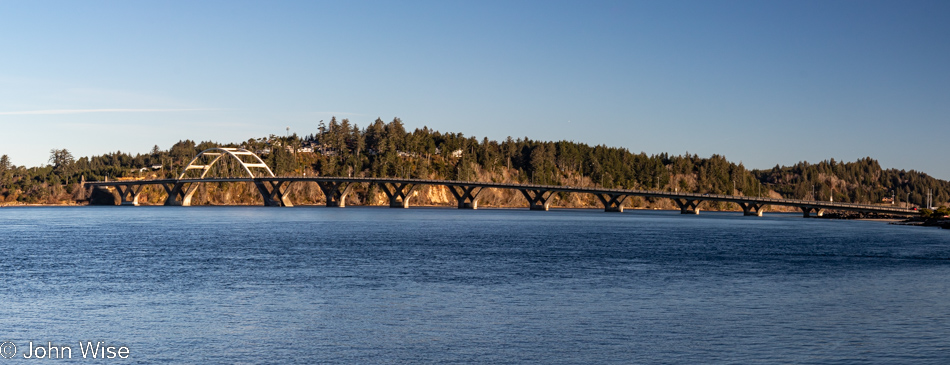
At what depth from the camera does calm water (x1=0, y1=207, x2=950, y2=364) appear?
25.8 meters

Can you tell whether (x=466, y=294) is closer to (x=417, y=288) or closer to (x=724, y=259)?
(x=417, y=288)

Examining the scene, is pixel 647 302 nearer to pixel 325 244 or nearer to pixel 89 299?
pixel 89 299

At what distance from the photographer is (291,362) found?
23.8 meters

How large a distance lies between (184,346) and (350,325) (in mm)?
6307

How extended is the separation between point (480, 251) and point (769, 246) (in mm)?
33510

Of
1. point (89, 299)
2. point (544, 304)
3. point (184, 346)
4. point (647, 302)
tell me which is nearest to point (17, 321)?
point (89, 299)

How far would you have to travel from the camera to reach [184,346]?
2558 centimetres

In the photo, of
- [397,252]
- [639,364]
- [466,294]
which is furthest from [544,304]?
[397,252]

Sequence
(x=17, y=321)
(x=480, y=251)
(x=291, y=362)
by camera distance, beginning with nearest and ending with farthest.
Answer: (x=291, y=362), (x=17, y=321), (x=480, y=251)

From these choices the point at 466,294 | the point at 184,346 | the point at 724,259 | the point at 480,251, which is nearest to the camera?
the point at 184,346

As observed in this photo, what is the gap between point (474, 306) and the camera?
34.9 m

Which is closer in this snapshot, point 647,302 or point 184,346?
point 184,346

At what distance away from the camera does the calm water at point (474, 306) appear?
2578 cm

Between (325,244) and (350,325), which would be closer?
(350,325)
